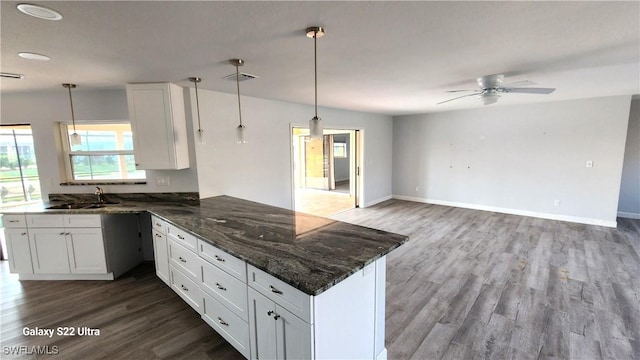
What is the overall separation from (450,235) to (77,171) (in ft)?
18.7

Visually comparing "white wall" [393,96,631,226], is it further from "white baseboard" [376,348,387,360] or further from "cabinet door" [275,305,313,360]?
"cabinet door" [275,305,313,360]

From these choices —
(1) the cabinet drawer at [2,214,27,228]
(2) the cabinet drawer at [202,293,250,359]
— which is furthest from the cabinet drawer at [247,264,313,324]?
(1) the cabinet drawer at [2,214,27,228]

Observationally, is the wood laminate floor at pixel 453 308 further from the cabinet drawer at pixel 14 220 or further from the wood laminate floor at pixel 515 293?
the cabinet drawer at pixel 14 220

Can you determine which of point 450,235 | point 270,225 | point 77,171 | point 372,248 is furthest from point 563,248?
point 77,171

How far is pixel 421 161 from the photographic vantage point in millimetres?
7008

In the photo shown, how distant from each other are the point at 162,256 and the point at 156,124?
1496 millimetres

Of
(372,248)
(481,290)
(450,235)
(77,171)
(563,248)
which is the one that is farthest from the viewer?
(450,235)

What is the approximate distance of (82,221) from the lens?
306 cm

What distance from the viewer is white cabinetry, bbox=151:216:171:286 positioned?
110 inches

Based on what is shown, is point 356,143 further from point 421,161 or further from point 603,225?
point 603,225

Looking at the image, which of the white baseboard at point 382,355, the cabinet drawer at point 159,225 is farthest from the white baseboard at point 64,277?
the white baseboard at point 382,355

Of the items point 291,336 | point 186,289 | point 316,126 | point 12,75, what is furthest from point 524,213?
point 12,75

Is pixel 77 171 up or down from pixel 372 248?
up

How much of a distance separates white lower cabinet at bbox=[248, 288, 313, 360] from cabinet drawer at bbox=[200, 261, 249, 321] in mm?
99
